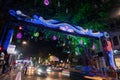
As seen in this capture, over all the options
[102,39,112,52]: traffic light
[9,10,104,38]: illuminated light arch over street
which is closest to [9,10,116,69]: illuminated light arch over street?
[9,10,104,38]: illuminated light arch over street

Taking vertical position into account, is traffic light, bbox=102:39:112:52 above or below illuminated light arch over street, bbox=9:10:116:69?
below

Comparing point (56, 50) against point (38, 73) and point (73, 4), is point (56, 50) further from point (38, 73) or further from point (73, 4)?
point (73, 4)

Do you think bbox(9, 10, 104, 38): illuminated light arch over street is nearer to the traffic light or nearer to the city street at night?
the city street at night

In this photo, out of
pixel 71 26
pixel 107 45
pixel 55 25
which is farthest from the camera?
pixel 71 26

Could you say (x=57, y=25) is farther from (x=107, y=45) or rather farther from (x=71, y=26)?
(x=107, y=45)

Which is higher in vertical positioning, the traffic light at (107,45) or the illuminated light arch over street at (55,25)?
the illuminated light arch over street at (55,25)

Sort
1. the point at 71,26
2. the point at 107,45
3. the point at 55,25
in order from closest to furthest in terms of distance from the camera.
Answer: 1. the point at 55,25
2. the point at 107,45
3. the point at 71,26

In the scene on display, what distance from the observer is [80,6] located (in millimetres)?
17156

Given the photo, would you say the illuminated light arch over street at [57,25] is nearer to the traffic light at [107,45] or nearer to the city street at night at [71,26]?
the city street at night at [71,26]

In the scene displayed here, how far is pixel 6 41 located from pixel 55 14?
6748 millimetres

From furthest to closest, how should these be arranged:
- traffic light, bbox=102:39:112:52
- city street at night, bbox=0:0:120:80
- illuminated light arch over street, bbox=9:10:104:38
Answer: traffic light, bbox=102:39:112:52
city street at night, bbox=0:0:120:80
illuminated light arch over street, bbox=9:10:104:38

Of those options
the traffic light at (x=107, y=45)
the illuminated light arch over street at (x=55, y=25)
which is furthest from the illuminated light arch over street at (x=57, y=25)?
the traffic light at (x=107, y=45)

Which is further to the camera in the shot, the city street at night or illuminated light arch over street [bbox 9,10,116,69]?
the city street at night

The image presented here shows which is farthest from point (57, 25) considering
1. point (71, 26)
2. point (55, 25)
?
point (71, 26)
